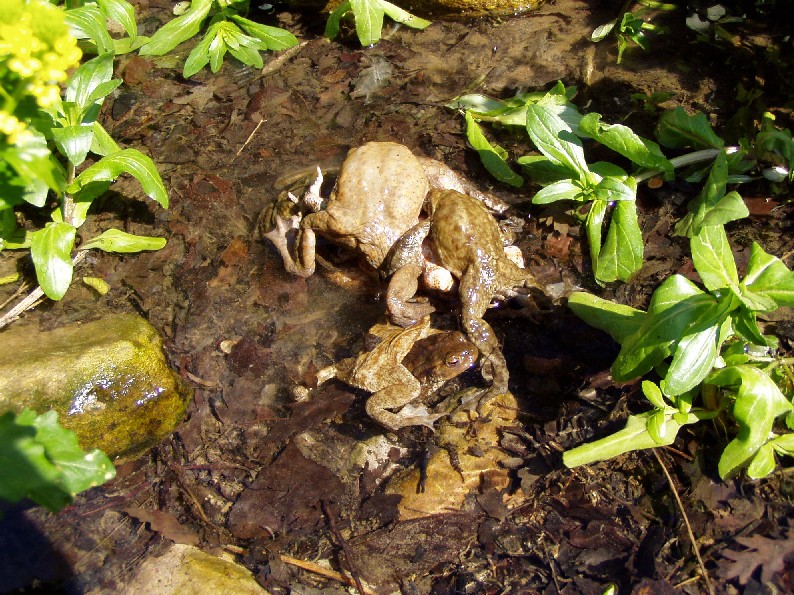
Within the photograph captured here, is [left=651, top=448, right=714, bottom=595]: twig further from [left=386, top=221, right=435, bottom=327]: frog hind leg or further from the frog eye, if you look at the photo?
[left=386, top=221, right=435, bottom=327]: frog hind leg

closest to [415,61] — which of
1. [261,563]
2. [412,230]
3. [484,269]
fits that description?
[412,230]

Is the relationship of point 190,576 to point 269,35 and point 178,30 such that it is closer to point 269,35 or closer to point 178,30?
point 269,35

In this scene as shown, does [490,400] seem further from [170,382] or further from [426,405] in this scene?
[170,382]

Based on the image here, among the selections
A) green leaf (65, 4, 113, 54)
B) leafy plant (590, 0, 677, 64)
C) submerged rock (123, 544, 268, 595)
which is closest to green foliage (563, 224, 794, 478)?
submerged rock (123, 544, 268, 595)

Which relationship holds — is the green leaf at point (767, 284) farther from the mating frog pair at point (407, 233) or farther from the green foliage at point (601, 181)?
the mating frog pair at point (407, 233)

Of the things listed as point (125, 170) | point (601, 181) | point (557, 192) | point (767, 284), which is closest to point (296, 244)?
point (125, 170)
